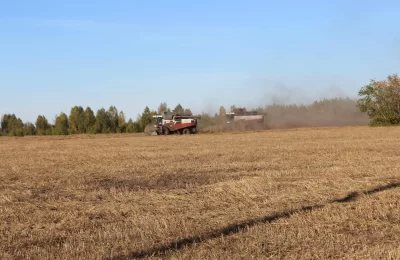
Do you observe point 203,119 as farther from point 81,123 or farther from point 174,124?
point 81,123

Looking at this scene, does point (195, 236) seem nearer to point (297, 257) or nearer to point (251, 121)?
point (297, 257)

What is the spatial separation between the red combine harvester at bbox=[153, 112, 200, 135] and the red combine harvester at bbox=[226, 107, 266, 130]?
7884mm

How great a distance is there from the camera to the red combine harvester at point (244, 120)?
60.6 metres

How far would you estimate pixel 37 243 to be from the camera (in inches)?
295

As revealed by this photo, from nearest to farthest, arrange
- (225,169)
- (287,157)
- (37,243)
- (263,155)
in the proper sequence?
1. (37,243)
2. (225,169)
3. (287,157)
4. (263,155)

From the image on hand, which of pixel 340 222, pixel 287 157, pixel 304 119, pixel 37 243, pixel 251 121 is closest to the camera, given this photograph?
pixel 37 243

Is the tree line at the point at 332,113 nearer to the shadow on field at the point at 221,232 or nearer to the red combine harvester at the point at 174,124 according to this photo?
the red combine harvester at the point at 174,124

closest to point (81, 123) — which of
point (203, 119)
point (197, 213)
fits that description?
point (203, 119)

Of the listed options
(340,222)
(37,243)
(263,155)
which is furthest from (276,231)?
(263,155)

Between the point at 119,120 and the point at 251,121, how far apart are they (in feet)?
145

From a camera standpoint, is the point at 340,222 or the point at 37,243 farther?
the point at 340,222

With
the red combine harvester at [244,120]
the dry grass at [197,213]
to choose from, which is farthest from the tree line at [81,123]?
the dry grass at [197,213]

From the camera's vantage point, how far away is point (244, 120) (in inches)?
2384

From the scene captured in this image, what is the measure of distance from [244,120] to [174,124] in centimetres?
1090
